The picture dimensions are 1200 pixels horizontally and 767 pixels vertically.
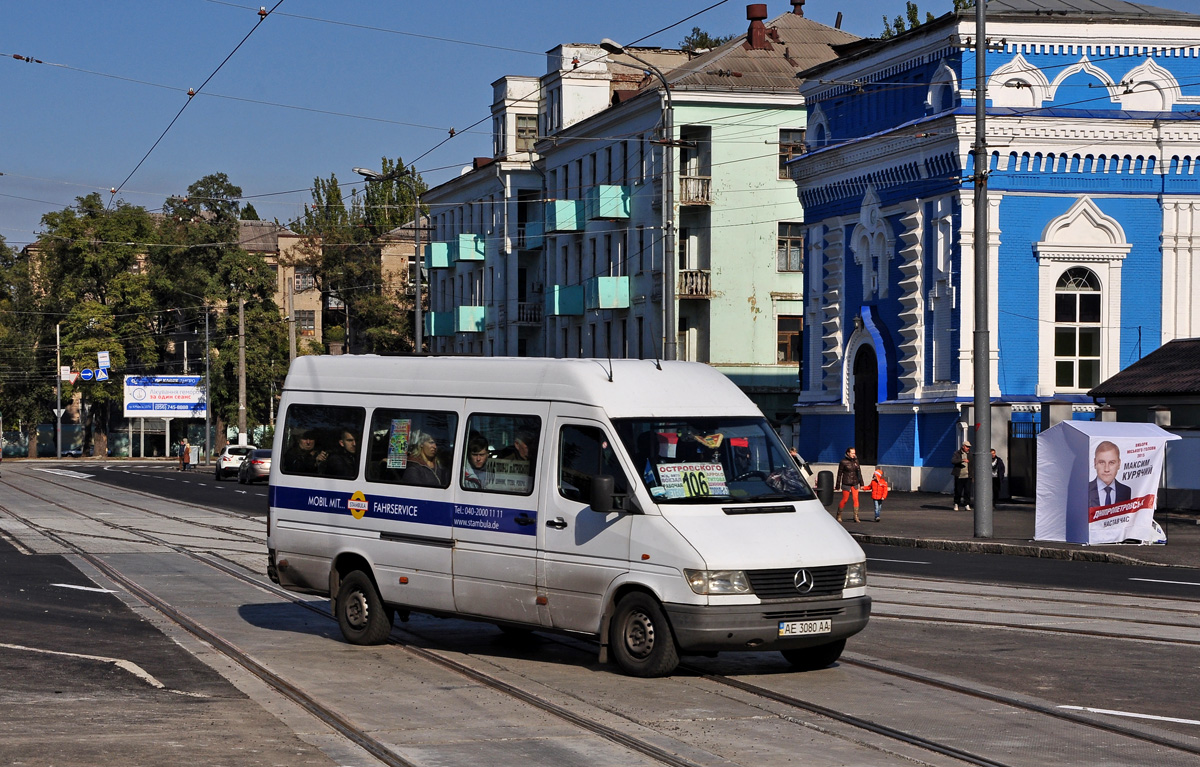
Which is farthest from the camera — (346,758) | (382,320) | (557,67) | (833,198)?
(382,320)

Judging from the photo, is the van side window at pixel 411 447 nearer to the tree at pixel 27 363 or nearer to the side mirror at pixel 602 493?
the side mirror at pixel 602 493

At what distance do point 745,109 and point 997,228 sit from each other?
1876cm

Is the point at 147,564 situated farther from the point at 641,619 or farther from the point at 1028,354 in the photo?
the point at 1028,354

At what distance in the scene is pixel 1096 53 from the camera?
1583 inches

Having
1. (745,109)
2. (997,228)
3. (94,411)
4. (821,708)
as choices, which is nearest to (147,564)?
(821,708)

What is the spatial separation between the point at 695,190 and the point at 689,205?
0.57 m

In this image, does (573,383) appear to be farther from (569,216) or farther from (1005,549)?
(569,216)

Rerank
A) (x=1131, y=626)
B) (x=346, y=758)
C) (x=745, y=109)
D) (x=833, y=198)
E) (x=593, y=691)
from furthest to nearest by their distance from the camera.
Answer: (x=745, y=109)
(x=833, y=198)
(x=1131, y=626)
(x=593, y=691)
(x=346, y=758)

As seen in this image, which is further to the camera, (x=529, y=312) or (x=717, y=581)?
(x=529, y=312)

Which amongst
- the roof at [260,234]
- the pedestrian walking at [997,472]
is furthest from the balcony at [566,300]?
the roof at [260,234]

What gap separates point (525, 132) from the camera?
7331 centimetres

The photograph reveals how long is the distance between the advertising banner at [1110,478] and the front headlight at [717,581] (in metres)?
15.5

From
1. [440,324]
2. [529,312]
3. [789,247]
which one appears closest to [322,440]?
[789,247]

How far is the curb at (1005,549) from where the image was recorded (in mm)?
23375
